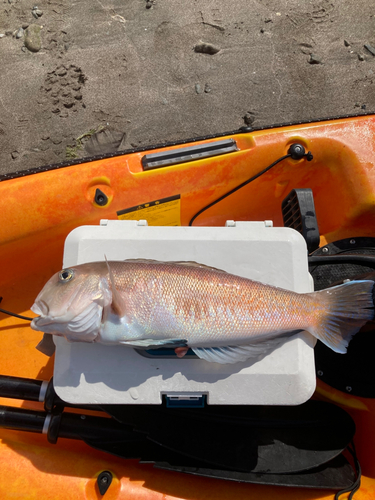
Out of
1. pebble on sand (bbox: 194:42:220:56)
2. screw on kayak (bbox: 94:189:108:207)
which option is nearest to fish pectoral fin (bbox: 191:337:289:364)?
screw on kayak (bbox: 94:189:108:207)

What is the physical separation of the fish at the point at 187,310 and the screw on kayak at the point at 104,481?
2.95 ft

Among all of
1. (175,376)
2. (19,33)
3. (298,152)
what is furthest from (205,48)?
(175,376)

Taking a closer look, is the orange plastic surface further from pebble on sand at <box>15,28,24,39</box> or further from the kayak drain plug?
pebble on sand at <box>15,28,24,39</box>

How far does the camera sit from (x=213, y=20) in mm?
4117

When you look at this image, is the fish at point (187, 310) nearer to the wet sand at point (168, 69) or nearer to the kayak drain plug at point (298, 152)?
the kayak drain plug at point (298, 152)

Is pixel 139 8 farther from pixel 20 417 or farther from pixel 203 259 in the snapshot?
pixel 20 417

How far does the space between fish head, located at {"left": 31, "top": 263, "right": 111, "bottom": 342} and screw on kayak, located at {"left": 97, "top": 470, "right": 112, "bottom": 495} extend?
924mm

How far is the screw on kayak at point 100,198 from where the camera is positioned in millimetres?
2207

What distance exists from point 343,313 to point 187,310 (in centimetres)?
76

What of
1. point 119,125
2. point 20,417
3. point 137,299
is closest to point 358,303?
point 137,299

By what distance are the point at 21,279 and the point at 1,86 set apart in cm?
259

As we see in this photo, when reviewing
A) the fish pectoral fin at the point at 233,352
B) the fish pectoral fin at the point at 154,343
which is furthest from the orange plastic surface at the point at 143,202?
the fish pectoral fin at the point at 154,343

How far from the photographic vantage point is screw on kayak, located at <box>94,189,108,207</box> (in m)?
2.21

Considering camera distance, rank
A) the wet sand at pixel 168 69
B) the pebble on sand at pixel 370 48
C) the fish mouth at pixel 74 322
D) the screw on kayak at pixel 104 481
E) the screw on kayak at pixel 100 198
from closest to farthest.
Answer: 1. the fish mouth at pixel 74 322
2. the screw on kayak at pixel 104 481
3. the screw on kayak at pixel 100 198
4. the wet sand at pixel 168 69
5. the pebble on sand at pixel 370 48
